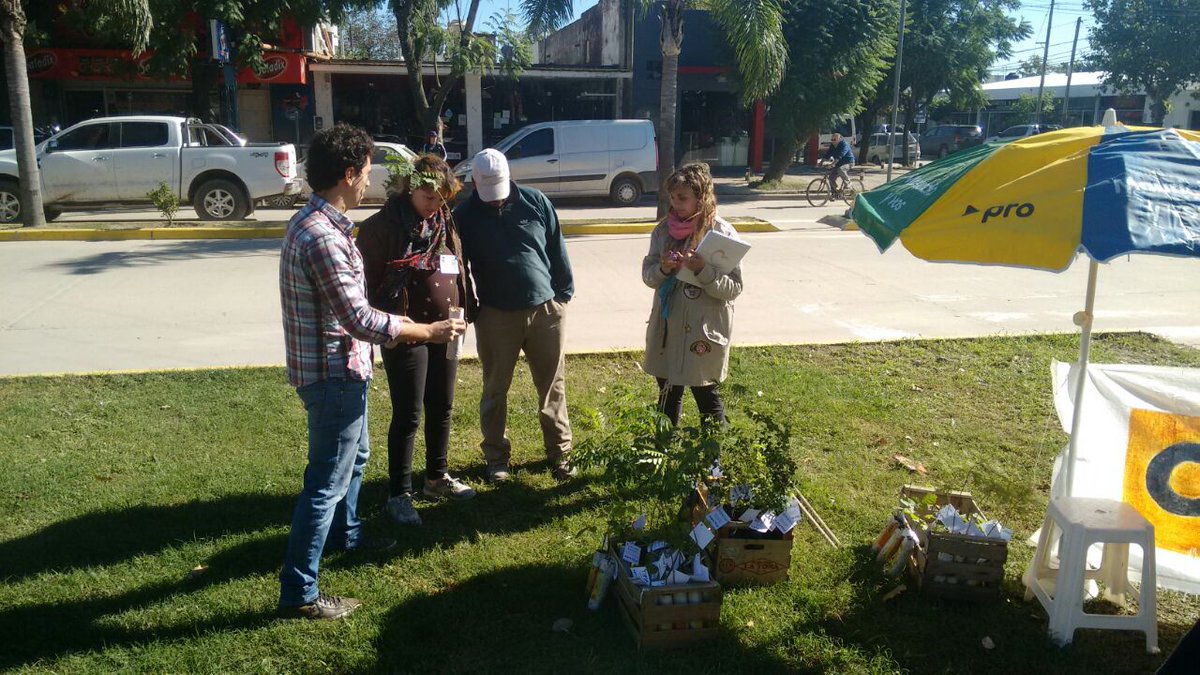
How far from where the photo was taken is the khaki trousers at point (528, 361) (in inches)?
181

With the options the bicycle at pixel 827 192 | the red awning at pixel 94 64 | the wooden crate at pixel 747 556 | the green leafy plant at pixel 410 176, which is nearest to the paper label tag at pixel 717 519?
the wooden crate at pixel 747 556

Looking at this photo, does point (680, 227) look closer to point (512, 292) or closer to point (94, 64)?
point (512, 292)

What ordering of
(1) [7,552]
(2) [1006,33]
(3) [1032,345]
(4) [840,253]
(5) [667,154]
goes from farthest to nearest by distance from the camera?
(2) [1006,33]
(5) [667,154]
(4) [840,253]
(3) [1032,345]
(1) [7,552]

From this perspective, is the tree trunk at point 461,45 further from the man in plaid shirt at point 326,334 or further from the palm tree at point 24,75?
the man in plaid shirt at point 326,334

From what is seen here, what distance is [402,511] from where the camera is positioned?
427 cm

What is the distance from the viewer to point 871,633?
3439 millimetres

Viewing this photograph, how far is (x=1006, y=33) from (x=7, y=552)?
40.3 metres

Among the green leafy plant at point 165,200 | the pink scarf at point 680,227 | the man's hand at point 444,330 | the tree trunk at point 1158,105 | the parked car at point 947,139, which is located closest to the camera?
the man's hand at point 444,330

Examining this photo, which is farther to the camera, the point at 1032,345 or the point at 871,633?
the point at 1032,345

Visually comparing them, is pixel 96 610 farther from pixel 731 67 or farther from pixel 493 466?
pixel 731 67

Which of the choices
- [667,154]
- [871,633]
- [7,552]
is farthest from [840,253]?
[7,552]

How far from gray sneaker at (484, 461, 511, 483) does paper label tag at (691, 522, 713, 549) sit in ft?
5.12

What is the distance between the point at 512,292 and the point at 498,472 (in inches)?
39.9

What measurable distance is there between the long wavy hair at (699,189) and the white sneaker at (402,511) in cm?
187
